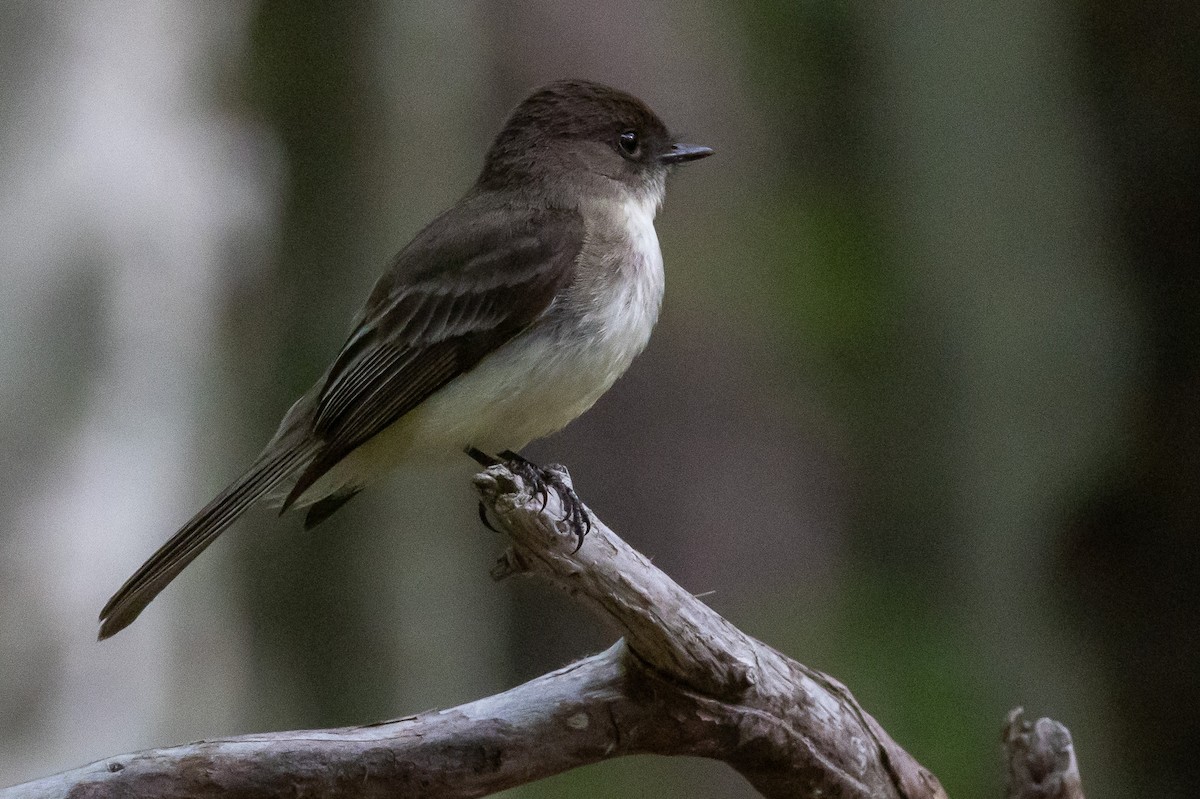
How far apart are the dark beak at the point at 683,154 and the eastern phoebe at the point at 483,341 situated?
119mm

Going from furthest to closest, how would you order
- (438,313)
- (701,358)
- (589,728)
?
(701,358) < (438,313) < (589,728)

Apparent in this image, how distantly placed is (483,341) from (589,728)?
0.80 metres

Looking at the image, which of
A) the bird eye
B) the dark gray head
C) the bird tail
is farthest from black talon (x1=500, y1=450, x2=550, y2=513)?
the bird eye

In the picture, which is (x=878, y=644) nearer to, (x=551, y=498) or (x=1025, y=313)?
(x=1025, y=313)

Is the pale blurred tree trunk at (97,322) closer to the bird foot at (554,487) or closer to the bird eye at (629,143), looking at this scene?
the bird eye at (629,143)

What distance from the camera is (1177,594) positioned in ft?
13.8

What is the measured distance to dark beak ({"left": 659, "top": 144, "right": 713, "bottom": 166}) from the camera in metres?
3.03

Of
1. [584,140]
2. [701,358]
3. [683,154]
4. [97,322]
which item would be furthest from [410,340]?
[97,322]

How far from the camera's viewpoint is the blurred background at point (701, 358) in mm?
4188

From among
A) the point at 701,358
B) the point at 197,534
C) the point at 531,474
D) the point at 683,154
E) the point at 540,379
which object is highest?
the point at 683,154

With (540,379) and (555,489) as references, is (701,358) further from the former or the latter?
(555,489)

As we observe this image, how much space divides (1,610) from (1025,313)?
3450mm

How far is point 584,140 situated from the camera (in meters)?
2.98

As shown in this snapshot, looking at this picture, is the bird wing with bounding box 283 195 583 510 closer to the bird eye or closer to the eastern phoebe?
the eastern phoebe
